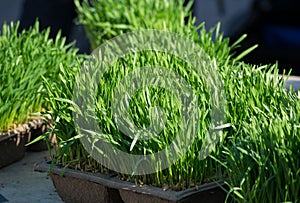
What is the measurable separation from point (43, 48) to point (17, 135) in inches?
21.3

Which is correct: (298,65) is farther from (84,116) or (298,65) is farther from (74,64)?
(84,116)

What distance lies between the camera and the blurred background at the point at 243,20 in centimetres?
573

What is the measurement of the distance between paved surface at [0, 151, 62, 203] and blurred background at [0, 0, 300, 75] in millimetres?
2223

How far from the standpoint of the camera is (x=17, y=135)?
292cm

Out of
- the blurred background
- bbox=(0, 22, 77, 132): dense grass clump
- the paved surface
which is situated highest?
the blurred background

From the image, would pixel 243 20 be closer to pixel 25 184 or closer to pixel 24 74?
pixel 24 74

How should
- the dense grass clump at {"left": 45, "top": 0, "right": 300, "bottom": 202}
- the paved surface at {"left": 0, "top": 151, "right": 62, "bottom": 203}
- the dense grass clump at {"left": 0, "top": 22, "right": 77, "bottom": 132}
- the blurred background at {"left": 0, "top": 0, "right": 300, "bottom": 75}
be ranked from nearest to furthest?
1. the dense grass clump at {"left": 45, "top": 0, "right": 300, "bottom": 202}
2. the paved surface at {"left": 0, "top": 151, "right": 62, "bottom": 203}
3. the dense grass clump at {"left": 0, "top": 22, "right": 77, "bottom": 132}
4. the blurred background at {"left": 0, "top": 0, "right": 300, "bottom": 75}

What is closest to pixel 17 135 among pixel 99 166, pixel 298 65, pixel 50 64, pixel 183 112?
pixel 50 64

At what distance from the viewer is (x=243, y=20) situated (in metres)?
7.46

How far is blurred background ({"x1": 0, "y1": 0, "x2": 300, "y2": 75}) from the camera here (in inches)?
226

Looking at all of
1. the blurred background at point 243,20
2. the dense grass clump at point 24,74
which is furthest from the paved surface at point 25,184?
the blurred background at point 243,20

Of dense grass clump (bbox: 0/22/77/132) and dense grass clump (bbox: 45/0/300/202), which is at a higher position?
dense grass clump (bbox: 0/22/77/132)

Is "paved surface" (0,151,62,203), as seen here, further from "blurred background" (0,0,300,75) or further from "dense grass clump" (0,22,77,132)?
"blurred background" (0,0,300,75)

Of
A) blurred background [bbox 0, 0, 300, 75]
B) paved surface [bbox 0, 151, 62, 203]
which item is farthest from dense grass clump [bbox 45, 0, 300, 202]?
blurred background [bbox 0, 0, 300, 75]
